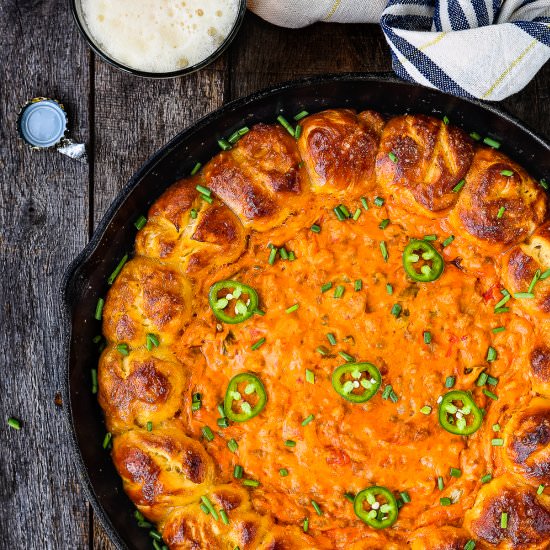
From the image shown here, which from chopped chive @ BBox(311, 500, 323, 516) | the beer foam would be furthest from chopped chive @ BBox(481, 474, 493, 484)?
the beer foam

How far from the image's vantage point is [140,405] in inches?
174

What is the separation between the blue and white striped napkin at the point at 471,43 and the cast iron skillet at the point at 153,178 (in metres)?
0.14

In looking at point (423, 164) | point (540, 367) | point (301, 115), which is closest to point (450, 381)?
point (540, 367)

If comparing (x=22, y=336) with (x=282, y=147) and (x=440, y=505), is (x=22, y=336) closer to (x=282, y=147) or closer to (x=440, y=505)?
(x=282, y=147)

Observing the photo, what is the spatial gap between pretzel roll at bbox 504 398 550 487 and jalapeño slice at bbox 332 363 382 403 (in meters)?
0.82

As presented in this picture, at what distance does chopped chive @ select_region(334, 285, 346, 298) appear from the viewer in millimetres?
4426

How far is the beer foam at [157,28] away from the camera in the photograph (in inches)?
189

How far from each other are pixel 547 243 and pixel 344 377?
4.61ft

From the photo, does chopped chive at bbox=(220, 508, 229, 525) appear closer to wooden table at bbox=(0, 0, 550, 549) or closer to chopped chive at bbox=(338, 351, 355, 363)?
chopped chive at bbox=(338, 351, 355, 363)

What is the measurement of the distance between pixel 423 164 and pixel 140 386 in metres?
2.10

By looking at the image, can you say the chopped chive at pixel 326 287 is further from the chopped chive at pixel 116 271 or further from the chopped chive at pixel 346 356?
the chopped chive at pixel 116 271

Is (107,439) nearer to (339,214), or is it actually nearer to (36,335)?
(36,335)

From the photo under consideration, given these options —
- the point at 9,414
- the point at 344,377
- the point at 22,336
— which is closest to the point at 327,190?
the point at 344,377

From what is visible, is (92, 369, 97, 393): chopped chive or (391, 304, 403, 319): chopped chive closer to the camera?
(391, 304, 403, 319): chopped chive
